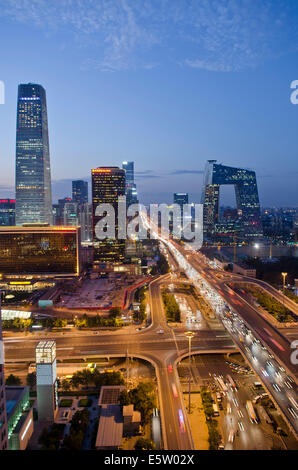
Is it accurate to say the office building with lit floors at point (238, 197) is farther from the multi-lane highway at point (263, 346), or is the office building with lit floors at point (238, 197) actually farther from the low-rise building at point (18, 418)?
the low-rise building at point (18, 418)

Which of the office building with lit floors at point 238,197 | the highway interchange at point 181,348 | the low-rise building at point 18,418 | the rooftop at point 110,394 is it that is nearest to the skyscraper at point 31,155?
the highway interchange at point 181,348

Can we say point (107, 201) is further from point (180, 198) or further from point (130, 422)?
point (180, 198)

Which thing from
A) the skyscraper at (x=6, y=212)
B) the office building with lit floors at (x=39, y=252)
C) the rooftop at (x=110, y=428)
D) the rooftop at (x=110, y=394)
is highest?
the skyscraper at (x=6, y=212)

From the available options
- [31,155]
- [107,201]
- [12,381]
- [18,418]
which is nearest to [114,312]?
[12,381]

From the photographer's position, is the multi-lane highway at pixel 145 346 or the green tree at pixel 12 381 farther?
the multi-lane highway at pixel 145 346

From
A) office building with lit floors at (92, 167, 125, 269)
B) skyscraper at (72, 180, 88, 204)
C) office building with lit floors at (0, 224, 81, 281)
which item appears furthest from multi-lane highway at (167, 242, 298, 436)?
skyscraper at (72, 180, 88, 204)
